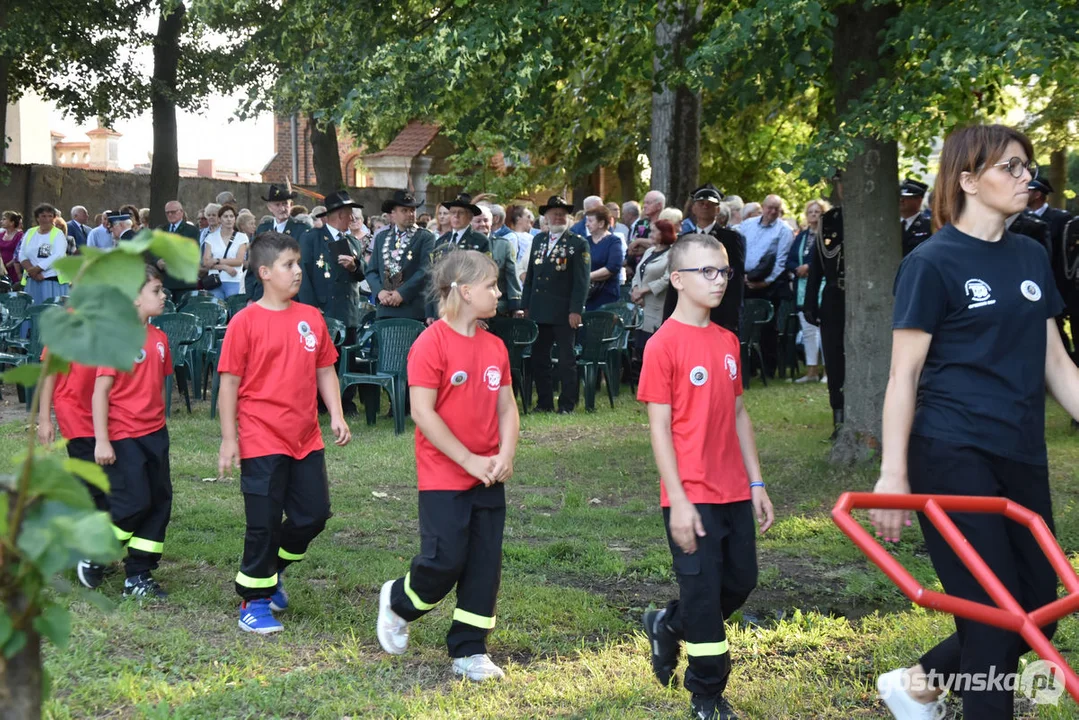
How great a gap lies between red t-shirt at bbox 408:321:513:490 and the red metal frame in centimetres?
221

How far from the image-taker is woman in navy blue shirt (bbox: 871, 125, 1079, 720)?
A: 3562mm

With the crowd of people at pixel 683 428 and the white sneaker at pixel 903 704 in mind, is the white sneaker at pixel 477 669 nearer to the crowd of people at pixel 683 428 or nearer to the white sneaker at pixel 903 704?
the crowd of people at pixel 683 428

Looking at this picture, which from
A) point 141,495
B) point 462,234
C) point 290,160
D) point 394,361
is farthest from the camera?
point 290,160

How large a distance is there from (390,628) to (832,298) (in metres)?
6.49

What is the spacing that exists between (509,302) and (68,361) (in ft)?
38.8

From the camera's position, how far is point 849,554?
23.5ft

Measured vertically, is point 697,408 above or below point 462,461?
above

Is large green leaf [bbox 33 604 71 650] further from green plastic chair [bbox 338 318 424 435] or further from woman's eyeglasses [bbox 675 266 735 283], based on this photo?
green plastic chair [bbox 338 318 424 435]

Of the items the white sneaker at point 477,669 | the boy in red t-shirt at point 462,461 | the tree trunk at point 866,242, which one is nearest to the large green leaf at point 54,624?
the boy in red t-shirt at point 462,461

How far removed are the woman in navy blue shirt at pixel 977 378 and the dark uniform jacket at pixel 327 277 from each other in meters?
9.36

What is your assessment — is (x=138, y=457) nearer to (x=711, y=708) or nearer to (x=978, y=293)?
(x=711, y=708)

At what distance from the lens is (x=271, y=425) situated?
5.41 meters

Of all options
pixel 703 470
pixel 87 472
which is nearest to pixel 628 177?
pixel 703 470

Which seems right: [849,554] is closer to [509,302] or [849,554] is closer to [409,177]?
[509,302]
